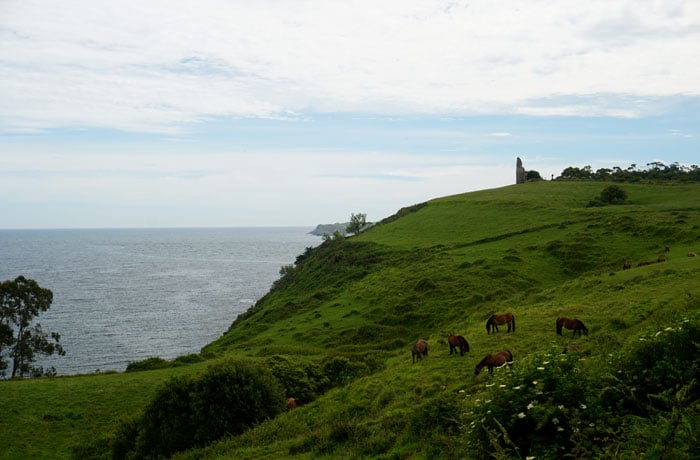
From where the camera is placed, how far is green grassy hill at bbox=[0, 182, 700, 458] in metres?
9.80

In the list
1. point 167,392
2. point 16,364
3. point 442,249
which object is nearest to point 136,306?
point 16,364

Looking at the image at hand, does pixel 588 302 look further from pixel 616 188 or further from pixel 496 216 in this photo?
pixel 616 188

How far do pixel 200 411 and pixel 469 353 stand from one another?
37.0 ft

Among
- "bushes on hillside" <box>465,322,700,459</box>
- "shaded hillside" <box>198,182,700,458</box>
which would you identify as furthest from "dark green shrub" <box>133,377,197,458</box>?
"bushes on hillside" <box>465,322,700,459</box>

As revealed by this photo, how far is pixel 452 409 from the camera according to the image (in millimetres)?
14352

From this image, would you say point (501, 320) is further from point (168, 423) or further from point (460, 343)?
point (168, 423)

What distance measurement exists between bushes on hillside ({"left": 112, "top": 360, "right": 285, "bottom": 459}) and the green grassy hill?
6.22ft

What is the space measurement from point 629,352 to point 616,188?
252 feet

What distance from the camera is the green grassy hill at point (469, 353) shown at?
32.2 ft

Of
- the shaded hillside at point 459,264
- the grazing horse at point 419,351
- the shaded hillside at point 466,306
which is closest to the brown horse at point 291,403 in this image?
the shaded hillside at point 466,306

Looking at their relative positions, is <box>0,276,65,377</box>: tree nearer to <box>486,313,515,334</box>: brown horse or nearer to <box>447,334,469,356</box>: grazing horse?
<box>447,334,469,356</box>: grazing horse

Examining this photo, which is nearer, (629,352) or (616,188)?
(629,352)

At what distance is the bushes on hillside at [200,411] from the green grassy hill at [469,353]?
1896 millimetres

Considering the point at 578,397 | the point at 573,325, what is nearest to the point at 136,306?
the point at 573,325
